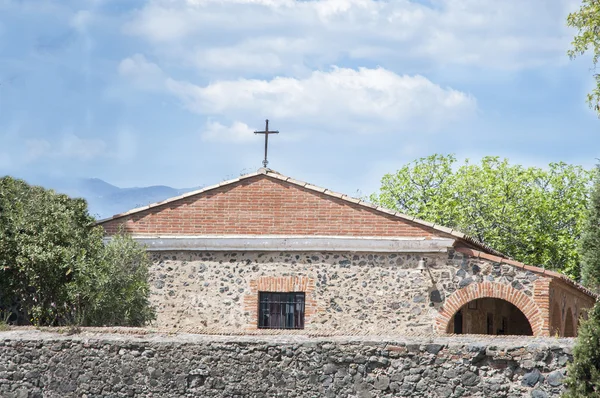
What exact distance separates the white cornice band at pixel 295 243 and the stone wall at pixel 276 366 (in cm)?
714

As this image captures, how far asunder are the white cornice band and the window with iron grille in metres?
1.08

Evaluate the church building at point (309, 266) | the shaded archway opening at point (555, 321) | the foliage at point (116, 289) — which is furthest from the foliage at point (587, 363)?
the shaded archway opening at point (555, 321)

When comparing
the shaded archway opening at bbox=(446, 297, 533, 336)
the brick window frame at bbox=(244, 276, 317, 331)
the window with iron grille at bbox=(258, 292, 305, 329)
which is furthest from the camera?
the shaded archway opening at bbox=(446, 297, 533, 336)

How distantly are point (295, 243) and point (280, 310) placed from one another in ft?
5.13

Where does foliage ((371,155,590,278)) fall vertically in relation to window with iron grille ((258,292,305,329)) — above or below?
above

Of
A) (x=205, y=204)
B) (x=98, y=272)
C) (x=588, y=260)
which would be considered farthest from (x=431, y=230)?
(x=588, y=260)

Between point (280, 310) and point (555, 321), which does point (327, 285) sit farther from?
point (555, 321)

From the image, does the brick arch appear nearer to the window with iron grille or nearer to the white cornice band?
the white cornice band

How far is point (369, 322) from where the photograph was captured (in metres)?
20.4

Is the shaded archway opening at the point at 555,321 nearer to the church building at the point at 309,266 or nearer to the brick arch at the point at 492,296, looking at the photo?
the church building at the point at 309,266

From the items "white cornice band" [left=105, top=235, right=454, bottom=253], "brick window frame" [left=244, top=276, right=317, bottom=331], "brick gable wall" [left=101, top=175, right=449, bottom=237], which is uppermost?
"brick gable wall" [left=101, top=175, right=449, bottom=237]

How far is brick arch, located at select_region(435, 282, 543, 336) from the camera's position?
65.6 feet

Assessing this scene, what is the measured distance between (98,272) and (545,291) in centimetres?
945

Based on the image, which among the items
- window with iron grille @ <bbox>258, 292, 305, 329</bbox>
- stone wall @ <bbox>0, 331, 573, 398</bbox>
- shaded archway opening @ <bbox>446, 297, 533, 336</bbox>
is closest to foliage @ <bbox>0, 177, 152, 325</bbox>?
stone wall @ <bbox>0, 331, 573, 398</bbox>
